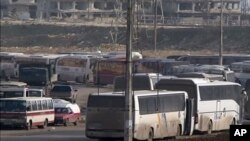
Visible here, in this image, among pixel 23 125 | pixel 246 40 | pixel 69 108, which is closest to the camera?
pixel 23 125

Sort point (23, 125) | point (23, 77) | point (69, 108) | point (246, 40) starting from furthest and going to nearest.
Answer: point (246, 40) → point (23, 77) → point (69, 108) → point (23, 125)

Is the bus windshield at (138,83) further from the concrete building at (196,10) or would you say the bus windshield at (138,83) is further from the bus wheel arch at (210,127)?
the concrete building at (196,10)

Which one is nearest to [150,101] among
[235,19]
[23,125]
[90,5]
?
[23,125]

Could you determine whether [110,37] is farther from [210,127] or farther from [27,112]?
[210,127]

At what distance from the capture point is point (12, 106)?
97.1 feet

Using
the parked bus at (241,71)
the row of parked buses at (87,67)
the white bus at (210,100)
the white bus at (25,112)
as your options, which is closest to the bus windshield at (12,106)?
the white bus at (25,112)

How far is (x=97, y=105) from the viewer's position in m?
23.7

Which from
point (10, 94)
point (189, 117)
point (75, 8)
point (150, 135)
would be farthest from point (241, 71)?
point (75, 8)

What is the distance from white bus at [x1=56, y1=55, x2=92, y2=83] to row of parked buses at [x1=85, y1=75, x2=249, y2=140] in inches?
961

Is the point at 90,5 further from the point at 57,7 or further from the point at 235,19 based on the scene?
the point at 235,19

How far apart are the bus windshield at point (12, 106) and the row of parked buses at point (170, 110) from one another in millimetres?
3717

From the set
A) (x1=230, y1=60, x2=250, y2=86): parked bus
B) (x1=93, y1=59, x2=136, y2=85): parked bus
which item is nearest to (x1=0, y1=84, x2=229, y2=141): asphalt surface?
(x1=230, y1=60, x2=250, y2=86): parked bus

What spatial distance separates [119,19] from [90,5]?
82.6 feet

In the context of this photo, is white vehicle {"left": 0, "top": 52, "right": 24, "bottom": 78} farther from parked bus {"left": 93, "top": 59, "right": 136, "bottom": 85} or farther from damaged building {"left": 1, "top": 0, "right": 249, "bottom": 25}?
damaged building {"left": 1, "top": 0, "right": 249, "bottom": 25}
